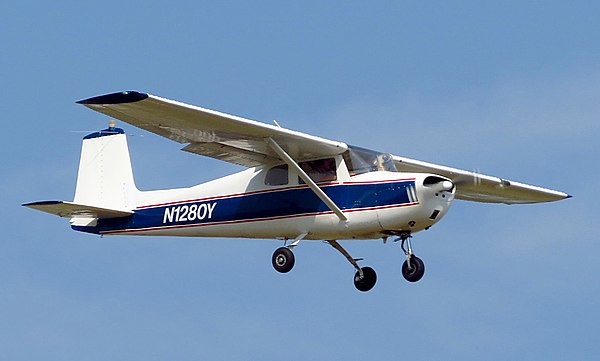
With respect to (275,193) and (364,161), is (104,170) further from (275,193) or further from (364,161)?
(364,161)

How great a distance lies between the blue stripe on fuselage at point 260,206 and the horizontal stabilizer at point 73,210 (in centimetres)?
12

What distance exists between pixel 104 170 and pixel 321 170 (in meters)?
4.98

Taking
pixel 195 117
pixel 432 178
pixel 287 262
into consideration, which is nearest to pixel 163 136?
pixel 195 117

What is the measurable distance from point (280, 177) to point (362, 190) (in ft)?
5.31

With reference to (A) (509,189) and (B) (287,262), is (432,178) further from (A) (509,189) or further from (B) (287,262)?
(A) (509,189)

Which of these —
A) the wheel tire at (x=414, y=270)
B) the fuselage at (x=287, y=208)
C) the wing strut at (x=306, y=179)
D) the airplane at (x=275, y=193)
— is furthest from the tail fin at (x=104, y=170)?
the wheel tire at (x=414, y=270)

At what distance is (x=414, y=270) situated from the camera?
2320cm

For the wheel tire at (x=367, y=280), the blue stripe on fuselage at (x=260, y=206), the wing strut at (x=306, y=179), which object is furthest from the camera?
the wheel tire at (x=367, y=280)

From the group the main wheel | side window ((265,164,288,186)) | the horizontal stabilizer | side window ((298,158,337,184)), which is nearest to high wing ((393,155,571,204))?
side window ((298,158,337,184))

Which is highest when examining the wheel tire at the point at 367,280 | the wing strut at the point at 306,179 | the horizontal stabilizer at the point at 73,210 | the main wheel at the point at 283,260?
the wing strut at the point at 306,179

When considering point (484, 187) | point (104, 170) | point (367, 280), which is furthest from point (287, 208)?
point (104, 170)

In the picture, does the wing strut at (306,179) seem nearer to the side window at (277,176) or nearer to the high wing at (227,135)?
the high wing at (227,135)

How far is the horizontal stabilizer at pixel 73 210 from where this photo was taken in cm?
2481

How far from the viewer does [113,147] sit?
27.3 m
